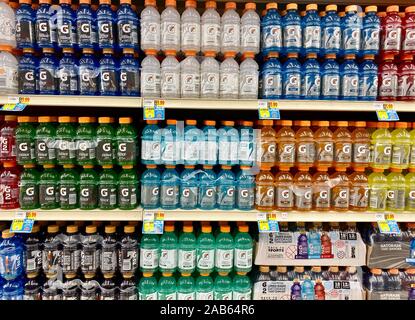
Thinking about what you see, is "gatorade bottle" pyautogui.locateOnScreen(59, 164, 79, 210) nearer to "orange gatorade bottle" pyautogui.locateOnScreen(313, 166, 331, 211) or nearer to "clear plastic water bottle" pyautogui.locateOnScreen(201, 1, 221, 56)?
"clear plastic water bottle" pyautogui.locateOnScreen(201, 1, 221, 56)

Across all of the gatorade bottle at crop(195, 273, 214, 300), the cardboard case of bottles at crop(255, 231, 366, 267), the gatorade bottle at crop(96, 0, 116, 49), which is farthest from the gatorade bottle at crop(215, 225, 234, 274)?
the gatorade bottle at crop(96, 0, 116, 49)

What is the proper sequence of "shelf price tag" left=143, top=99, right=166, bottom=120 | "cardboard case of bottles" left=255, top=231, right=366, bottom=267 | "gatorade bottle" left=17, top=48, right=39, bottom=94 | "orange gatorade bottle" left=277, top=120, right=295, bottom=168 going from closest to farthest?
"shelf price tag" left=143, top=99, right=166, bottom=120, "gatorade bottle" left=17, top=48, right=39, bottom=94, "orange gatorade bottle" left=277, top=120, right=295, bottom=168, "cardboard case of bottles" left=255, top=231, right=366, bottom=267

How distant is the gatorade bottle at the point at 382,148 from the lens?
6.81 ft

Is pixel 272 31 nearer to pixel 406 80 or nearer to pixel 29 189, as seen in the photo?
pixel 406 80

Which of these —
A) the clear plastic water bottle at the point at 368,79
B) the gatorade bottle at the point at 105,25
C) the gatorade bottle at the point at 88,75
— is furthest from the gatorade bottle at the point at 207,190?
the clear plastic water bottle at the point at 368,79

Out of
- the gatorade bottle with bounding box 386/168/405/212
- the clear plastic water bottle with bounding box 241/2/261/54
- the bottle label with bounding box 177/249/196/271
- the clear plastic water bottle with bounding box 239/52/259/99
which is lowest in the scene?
the bottle label with bounding box 177/249/196/271

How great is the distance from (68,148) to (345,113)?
2.14 metres

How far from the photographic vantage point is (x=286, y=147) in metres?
2.05

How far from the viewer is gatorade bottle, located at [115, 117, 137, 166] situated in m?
2.00

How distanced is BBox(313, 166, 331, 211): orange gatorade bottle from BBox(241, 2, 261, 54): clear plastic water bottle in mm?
931

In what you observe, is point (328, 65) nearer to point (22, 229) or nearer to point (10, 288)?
point (22, 229)

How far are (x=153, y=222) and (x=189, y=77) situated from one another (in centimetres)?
96
